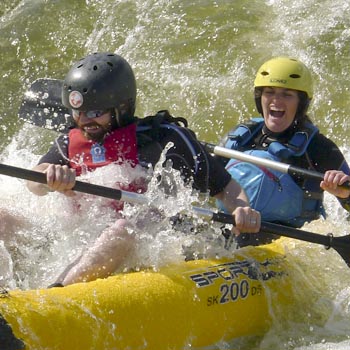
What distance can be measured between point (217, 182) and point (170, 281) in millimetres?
733

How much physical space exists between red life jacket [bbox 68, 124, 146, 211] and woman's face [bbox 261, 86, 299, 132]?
1062mm

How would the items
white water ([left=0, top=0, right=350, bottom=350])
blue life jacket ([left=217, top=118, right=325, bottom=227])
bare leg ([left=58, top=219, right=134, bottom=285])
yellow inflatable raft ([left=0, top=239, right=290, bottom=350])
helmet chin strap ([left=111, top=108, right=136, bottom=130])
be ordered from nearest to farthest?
yellow inflatable raft ([left=0, top=239, right=290, bottom=350]) → bare leg ([left=58, top=219, right=134, bottom=285]) → helmet chin strap ([left=111, top=108, right=136, bottom=130]) → blue life jacket ([left=217, top=118, right=325, bottom=227]) → white water ([left=0, top=0, right=350, bottom=350])

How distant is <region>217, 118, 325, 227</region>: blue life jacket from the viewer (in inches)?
213

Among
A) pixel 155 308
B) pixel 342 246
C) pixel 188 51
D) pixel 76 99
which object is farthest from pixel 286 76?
pixel 188 51

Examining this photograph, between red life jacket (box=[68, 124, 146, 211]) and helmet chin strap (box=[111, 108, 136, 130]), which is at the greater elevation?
helmet chin strap (box=[111, 108, 136, 130])

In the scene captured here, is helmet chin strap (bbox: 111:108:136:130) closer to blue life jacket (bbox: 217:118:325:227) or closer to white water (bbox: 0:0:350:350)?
white water (bbox: 0:0:350:350)

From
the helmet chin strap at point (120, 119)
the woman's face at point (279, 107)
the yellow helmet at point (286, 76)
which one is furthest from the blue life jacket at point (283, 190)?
the helmet chin strap at point (120, 119)

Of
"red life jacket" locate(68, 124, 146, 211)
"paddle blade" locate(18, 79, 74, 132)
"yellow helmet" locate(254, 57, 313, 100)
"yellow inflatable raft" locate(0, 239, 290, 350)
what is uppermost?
"yellow helmet" locate(254, 57, 313, 100)

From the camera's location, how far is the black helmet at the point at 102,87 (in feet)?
15.6

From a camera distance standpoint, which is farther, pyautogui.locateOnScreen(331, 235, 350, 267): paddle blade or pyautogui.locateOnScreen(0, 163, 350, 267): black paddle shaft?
pyautogui.locateOnScreen(331, 235, 350, 267): paddle blade

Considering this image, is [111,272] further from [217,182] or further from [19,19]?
[19,19]

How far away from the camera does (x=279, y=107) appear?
18.2 ft

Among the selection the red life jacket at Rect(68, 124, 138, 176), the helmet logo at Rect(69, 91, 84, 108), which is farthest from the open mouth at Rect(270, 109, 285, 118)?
the helmet logo at Rect(69, 91, 84, 108)

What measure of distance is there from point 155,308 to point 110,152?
0.96 m
